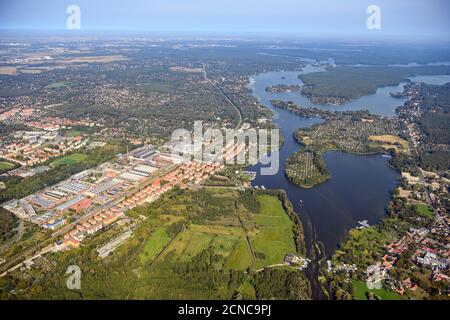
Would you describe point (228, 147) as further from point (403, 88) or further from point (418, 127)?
point (403, 88)

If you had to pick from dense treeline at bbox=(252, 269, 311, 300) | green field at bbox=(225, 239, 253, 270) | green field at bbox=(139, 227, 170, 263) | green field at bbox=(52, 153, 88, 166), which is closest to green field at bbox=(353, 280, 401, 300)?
dense treeline at bbox=(252, 269, 311, 300)

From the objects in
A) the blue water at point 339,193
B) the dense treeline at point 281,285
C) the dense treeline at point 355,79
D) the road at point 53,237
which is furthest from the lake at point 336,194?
the dense treeline at point 355,79

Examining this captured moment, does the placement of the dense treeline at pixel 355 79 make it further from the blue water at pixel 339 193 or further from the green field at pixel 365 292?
the green field at pixel 365 292

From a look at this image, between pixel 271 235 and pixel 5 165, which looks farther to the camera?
pixel 5 165

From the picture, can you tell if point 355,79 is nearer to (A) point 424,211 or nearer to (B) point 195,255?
(A) point 424,211

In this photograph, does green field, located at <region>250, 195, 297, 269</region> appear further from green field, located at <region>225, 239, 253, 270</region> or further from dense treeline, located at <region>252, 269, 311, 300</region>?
dense treeline, located at <region>252, 269, 311, 300</region>

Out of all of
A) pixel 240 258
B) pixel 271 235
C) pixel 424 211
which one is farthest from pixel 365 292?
pixel 424 211

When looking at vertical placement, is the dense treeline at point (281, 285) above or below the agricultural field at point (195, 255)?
below

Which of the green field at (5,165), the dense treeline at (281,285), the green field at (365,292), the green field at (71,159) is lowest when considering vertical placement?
the green field at (365,292)
